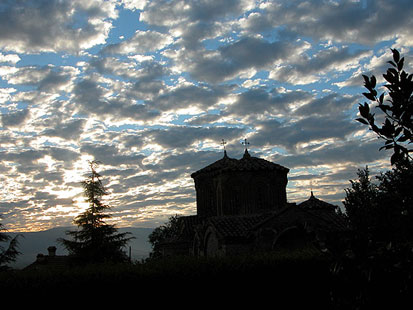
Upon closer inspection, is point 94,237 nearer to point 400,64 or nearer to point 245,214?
point 245,214

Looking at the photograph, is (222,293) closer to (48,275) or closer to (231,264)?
(231,264)

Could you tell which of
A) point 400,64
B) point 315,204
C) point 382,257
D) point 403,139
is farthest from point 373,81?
point 315,204

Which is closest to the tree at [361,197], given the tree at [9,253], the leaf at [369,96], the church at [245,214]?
the church at [245,214]

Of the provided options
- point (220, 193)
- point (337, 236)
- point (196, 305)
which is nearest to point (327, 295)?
point (196, 305)

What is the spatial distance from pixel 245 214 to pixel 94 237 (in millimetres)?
12614

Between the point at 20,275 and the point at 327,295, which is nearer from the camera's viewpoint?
the point at 20,275

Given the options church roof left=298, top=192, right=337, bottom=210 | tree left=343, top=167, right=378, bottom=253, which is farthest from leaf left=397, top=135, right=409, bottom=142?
church roof left=298, top=192, right=337, bottom=210

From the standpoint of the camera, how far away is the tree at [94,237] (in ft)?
96.9

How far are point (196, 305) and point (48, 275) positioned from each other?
463 cm

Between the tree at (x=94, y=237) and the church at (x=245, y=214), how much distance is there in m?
4.86

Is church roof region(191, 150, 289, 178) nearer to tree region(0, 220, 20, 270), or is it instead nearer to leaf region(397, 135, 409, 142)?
tree region(0, 220, 20, 270)

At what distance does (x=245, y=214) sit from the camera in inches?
1304

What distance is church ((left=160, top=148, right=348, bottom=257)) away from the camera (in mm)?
27391

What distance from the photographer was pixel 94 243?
1178 inches
